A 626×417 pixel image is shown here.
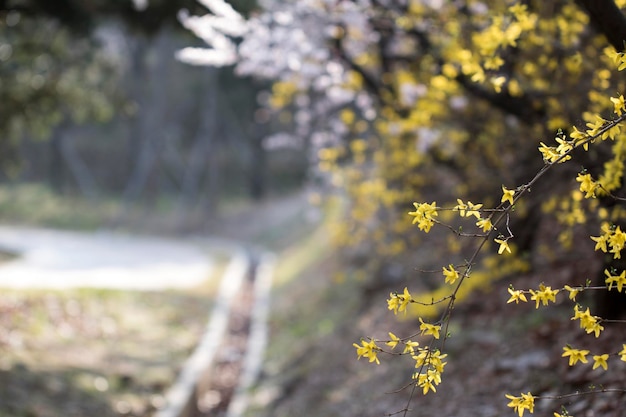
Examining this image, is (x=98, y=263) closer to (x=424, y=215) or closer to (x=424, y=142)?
(x=424, y=142)

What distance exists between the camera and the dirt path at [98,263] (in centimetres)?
1322

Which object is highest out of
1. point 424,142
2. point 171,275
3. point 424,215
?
point 424,215

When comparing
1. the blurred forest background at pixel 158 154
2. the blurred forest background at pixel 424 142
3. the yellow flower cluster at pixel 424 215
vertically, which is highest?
the yellow flower cluster at pixel 424 215

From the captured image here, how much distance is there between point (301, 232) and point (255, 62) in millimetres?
17723

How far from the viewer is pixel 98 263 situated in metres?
16.6

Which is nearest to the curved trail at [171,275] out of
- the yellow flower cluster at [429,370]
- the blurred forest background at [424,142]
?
the blurred forest background at [424,142]

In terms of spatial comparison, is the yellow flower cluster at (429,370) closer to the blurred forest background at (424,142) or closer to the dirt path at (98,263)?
the blurred forest background at (424,142)

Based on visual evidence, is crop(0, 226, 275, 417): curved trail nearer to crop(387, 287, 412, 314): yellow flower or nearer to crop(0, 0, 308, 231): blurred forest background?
crop(0, 0, 308, 231): blurred forest background

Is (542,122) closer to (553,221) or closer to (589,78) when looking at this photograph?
(589,78)

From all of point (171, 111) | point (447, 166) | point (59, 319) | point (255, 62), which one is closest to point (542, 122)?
point (447, 166)

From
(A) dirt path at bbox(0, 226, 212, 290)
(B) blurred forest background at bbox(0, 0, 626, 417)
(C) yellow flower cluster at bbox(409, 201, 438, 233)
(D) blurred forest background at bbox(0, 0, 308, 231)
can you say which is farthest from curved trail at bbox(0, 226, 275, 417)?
(C) yellow flower cluster at bbox(409, 201, 438, 233)

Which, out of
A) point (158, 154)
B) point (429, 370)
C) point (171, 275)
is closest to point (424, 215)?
point (429, 370)

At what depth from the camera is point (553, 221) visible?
837cm

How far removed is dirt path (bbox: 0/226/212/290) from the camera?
13219mm
